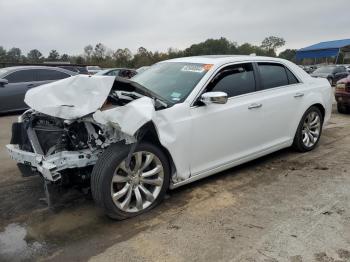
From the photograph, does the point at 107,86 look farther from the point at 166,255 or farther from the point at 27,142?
the point at 166,255

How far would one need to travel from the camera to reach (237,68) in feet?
16.3

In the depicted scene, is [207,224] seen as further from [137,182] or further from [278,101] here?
[278,101]

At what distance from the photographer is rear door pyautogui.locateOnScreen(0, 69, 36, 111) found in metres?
11.0

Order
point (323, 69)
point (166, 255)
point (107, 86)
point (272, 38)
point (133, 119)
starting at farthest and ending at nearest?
point (272, 38) < point (323, 69) < point (107, 86) < point (133, 119) < point (166, 255)

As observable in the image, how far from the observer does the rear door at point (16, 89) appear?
11.0 m

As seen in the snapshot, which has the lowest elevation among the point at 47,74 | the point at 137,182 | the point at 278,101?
the point at 137,182

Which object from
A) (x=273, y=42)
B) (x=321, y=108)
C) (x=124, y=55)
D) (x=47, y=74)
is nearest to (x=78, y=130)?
(x=321, y=108)

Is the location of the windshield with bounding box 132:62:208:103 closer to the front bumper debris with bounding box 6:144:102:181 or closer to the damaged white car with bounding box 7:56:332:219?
the damaged white car with bounding box 7:56:332:219

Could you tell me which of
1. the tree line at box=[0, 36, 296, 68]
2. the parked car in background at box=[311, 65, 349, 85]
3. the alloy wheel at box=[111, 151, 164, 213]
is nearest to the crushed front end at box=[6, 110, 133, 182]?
the alloy wheel at box=[111, 151, 164, 213]

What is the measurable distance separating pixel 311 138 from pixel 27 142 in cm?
421

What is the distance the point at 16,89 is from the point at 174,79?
7.74m

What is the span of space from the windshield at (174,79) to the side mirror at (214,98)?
219 mm

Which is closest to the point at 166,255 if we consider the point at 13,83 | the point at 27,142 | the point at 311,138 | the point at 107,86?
the point at 107,86

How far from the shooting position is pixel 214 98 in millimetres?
4188
